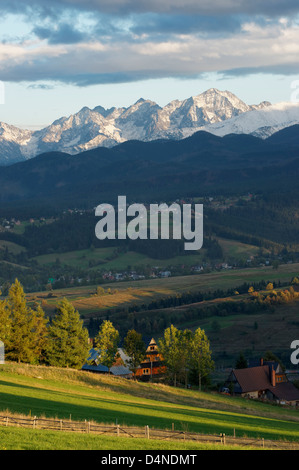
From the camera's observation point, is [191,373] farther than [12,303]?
Yes

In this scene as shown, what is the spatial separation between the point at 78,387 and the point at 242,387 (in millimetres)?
35262

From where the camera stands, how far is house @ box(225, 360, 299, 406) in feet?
298

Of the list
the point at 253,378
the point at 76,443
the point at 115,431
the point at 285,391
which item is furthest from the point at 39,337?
the point at 76,443

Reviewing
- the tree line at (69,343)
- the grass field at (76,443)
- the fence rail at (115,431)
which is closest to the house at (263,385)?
the tree line at (69,343)

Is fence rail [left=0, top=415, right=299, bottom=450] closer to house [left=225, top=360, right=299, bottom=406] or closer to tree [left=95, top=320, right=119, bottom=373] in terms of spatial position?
tree [left=95, top=320, right=119, bottom=373]

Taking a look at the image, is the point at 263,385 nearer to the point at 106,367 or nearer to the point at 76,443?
the point at 106,367

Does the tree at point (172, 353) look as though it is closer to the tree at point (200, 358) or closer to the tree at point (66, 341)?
the tree at point (200, 358)

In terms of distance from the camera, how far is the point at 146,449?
3097 cm

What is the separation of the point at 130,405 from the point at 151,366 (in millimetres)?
48230

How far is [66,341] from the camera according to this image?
80188mm

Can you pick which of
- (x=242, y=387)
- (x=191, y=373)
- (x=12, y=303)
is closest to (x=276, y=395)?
(x=242, y=387)

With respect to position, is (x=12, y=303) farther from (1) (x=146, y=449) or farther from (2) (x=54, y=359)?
(1) (x=146, y=449)

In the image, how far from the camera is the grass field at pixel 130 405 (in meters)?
45.6
